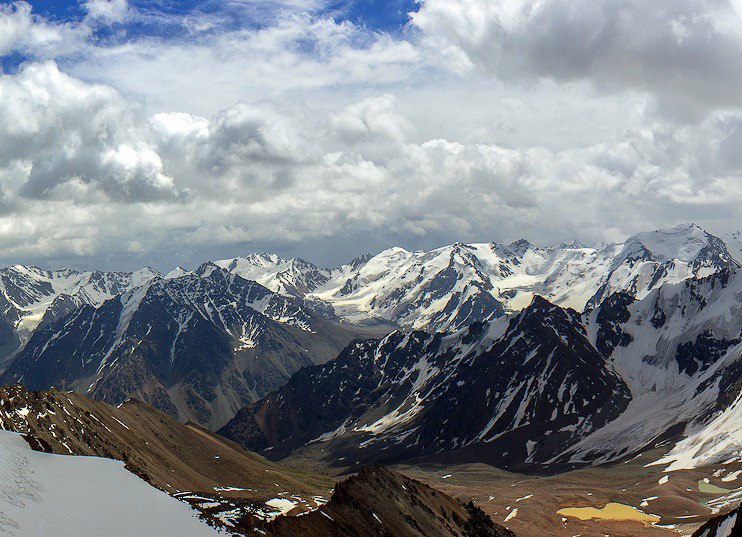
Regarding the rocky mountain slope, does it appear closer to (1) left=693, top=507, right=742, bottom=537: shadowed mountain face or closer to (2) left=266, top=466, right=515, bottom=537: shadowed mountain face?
(2) left=266, top=466, right=515, bottom=537: shadowed mountain face

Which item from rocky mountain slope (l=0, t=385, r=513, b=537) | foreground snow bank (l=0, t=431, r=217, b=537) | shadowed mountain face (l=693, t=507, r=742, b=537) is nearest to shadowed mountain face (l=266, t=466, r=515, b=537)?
rocky mountain slope (l=0, t=385, r=513, b=537)

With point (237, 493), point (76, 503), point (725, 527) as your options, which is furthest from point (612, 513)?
point (76, 503)

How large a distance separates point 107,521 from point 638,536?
447ft

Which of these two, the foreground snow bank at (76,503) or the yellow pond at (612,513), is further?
the yellow pond at (612,513)

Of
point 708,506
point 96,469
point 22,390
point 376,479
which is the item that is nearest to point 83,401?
point 22,390

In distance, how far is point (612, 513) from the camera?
614ft

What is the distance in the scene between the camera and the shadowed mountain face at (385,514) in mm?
76269

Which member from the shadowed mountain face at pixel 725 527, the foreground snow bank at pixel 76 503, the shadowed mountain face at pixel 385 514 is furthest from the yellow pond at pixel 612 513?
the foreground snow bank at pixel 76 503

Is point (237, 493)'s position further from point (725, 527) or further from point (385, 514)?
point (725, 527)

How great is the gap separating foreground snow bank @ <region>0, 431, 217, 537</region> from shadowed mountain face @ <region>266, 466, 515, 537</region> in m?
11.4

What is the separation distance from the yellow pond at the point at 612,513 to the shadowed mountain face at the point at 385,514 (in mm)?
76924

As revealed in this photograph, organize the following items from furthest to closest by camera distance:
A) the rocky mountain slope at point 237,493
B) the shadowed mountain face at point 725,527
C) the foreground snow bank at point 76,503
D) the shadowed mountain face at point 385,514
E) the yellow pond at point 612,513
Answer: the yellow pond at point 612,513 < the shadowed mountain face at point 385,514 < the rocky mountain slope at point 237,493 < the shadowed mountain face at point 725,527 < the foreground snow bank at point 76,503

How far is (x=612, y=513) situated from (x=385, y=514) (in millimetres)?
→ 121993

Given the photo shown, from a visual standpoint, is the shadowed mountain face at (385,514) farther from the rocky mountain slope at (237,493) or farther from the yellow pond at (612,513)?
the yellow pond at (612,513)
